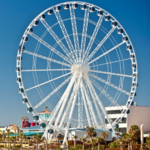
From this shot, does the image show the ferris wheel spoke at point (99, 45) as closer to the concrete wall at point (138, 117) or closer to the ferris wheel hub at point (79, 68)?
the ferris wheel hub at point (79, 68)

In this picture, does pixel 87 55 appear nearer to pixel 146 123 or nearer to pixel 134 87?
pixel 134 87

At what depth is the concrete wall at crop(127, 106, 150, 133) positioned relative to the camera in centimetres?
7231

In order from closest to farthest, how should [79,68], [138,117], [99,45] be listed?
[79,68] → [99,45] → [138,117]

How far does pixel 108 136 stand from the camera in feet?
198

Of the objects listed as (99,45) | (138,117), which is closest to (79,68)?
(99,45)

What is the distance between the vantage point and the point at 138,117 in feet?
238

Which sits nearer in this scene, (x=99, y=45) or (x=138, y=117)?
(x=99, y=45)

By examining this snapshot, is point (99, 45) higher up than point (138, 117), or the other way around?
point (99, 45)

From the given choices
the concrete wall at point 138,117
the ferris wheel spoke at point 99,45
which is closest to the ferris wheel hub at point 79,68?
the ferris wheel spoke at point 99,45

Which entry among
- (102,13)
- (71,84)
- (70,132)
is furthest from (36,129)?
(102,13)

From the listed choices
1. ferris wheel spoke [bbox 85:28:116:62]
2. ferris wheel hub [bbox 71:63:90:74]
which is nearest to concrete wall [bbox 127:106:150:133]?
ferris wheel spoke [bbox 85:28:116:62]

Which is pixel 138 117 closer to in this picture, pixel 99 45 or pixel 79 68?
pixel 99 45

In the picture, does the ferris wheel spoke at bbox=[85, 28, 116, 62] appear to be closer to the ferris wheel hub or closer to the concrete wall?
the ferris wheel hub

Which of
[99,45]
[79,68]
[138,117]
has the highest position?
[99,45]
